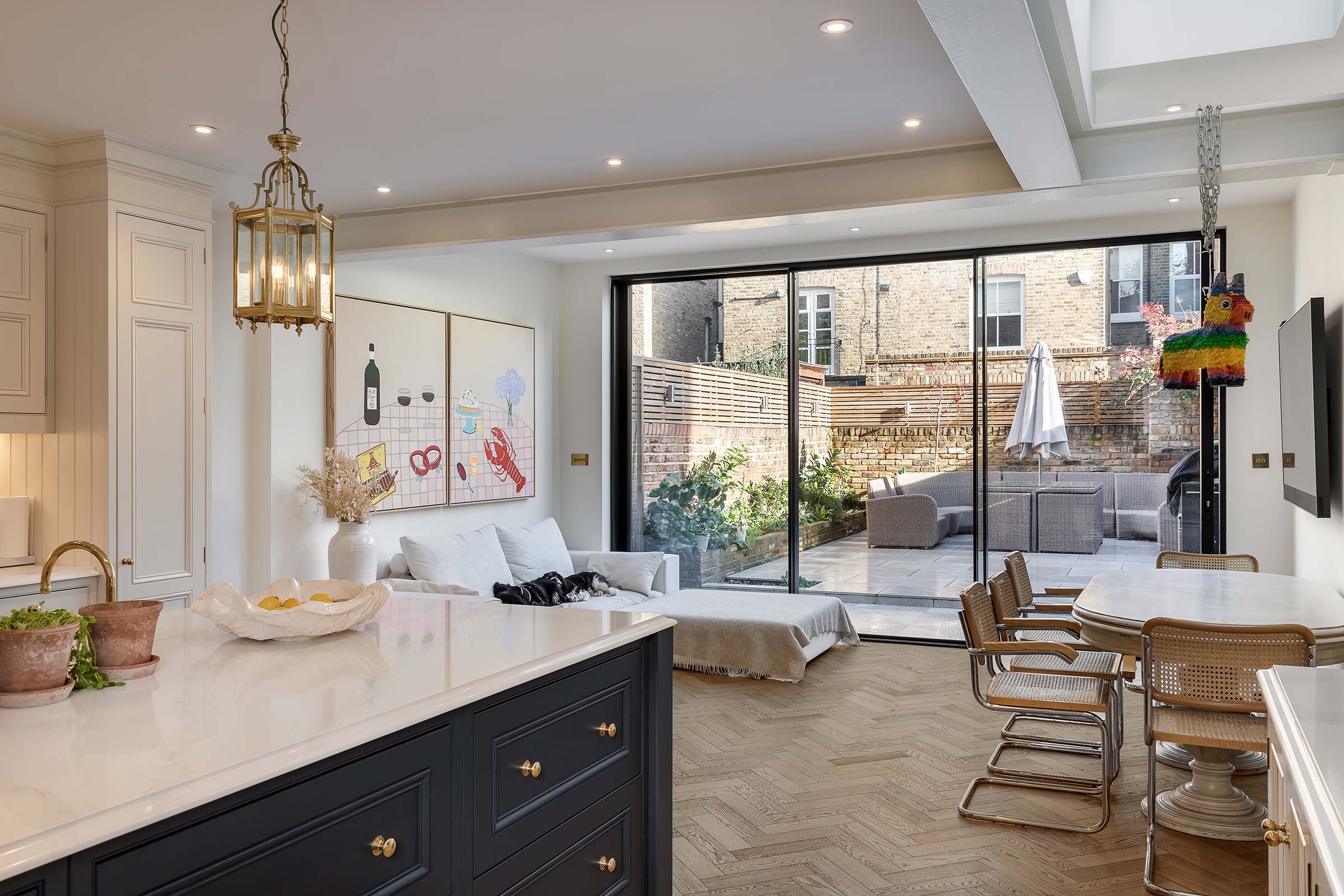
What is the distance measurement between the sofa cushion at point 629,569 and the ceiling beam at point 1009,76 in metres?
3.62

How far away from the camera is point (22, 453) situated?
411 centimetres

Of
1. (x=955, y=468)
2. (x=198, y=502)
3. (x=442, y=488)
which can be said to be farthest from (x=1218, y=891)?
(x=442, y=488)

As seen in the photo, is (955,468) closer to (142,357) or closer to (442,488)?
(442,488)

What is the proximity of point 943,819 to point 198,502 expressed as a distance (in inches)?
133

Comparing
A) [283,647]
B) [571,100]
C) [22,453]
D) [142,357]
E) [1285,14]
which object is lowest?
[283,647]

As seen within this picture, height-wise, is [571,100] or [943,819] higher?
[571,100]

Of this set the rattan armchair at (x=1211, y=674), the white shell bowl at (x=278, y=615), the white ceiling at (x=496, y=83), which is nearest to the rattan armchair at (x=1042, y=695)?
the rattan armchair at (x=1211, y=674)

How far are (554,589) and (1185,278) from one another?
426 centimetres

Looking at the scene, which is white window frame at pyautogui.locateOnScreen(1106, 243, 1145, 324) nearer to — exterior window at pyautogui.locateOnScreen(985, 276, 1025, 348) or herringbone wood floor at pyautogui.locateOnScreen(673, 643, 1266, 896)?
exterior window at pyautogui.locateOnScreen(985, 276, 1025, 348)

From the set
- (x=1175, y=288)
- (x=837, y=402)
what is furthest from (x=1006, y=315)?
(x=837, y=402)

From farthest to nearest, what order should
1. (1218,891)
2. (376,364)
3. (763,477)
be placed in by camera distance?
(763,477)
(376,364)
(1218,891)

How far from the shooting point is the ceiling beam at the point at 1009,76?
2.29 meters

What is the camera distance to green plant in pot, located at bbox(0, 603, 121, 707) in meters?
1.61

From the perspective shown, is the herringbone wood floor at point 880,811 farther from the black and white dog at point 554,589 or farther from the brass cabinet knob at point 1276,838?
the brass cabinet knob at point 1276,838
